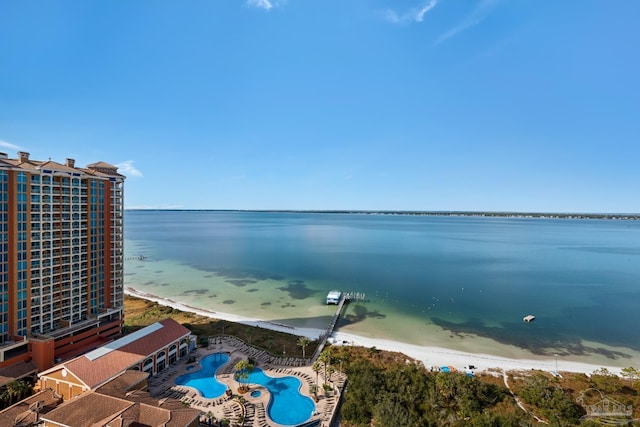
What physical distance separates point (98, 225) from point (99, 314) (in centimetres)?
936

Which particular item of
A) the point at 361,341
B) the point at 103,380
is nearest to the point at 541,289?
the point at 361,341

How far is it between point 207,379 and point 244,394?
4281mm

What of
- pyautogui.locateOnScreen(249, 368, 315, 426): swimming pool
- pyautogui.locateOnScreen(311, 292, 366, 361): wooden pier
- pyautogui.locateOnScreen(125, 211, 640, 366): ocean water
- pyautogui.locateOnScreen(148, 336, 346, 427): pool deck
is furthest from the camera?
pyautogui.locateOnScreen(125, 211, 640, 366): ocean water

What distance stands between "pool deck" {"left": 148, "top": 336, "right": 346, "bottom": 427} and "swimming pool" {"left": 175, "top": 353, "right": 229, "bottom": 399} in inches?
16.3

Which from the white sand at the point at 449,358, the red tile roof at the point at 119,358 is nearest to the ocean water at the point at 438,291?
the white sand at the point at 449,358

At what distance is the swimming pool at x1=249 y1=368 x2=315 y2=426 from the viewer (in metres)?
22.4

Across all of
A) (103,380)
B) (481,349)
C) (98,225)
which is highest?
(98,225)

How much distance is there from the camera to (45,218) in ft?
92.3

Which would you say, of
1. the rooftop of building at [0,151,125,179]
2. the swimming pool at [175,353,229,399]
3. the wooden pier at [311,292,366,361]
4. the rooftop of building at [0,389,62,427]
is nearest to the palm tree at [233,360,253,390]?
the swimming pool at [175,353,229,399]

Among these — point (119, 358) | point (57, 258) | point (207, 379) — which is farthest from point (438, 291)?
point (57, 258)

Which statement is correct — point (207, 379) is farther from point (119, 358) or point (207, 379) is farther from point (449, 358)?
point (449, 358)

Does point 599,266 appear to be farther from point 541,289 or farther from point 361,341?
point 361,341

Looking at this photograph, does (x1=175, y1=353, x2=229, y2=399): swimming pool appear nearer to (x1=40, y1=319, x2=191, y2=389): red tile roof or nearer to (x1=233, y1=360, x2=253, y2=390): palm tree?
(x1=233, y1=360, x2=253, y2=390): palm tree

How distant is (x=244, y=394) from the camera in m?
24.7
